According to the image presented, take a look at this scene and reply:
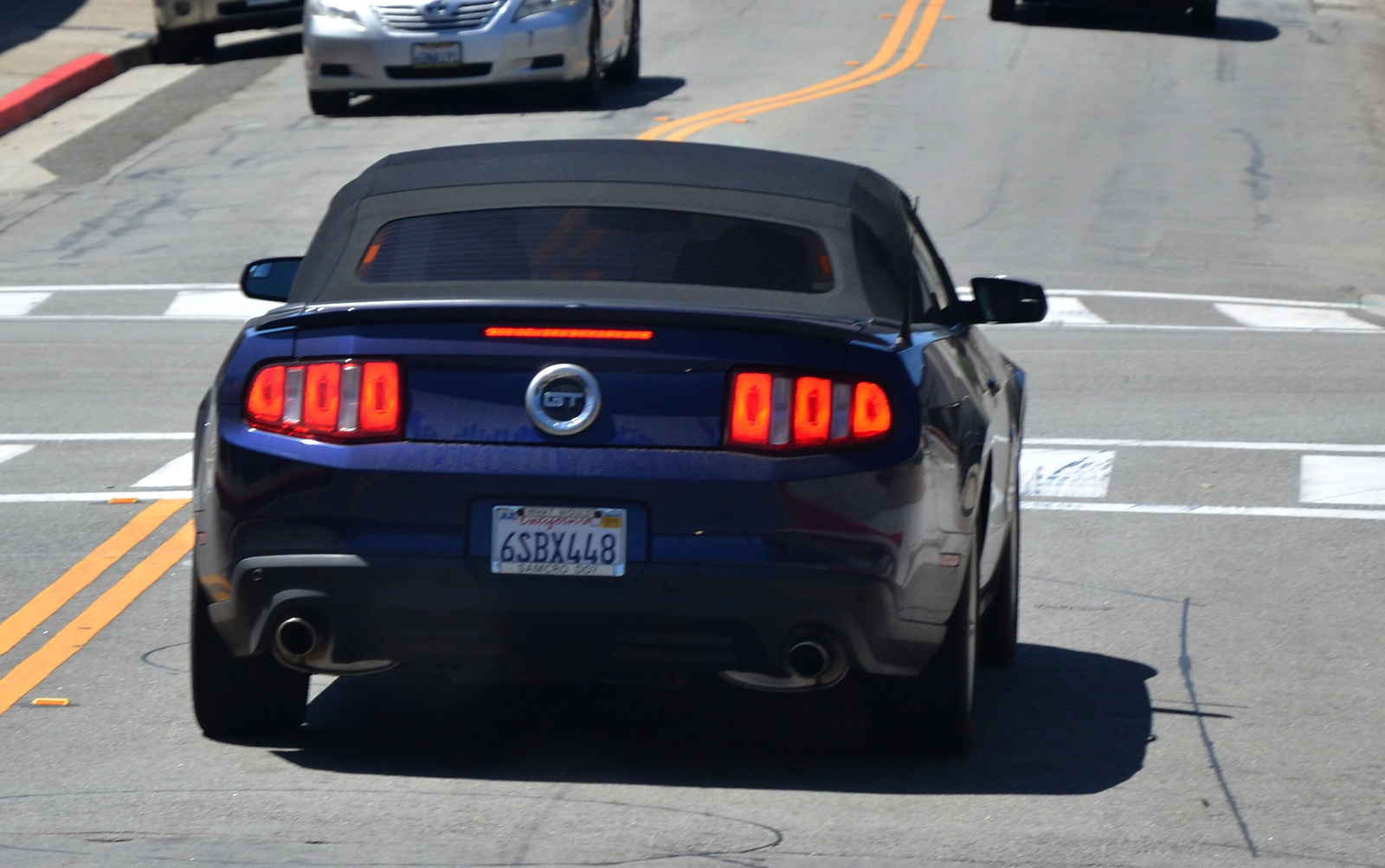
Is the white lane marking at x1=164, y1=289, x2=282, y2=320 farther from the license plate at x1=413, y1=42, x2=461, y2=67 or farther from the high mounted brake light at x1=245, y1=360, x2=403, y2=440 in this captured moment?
the high mounted brake light at x1=245, y1=360, x2=403, y2=440

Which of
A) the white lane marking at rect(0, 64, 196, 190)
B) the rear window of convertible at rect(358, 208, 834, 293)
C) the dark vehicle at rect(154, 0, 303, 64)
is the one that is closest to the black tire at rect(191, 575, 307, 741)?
the rear window of convertible at rect(358, 208, 834, 293)

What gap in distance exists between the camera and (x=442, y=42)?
20172 millimetres

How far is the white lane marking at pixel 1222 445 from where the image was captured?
1057 centimetres

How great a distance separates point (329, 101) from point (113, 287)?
627 cm

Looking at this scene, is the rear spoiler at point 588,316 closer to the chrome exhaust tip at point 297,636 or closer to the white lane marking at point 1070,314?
the chrome exhaust tip at point 297,636

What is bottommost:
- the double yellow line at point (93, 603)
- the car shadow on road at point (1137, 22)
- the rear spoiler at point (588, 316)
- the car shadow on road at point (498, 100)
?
the car shadow on road at point (1137, 22)

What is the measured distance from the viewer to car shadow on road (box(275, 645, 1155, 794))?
18.4 ft

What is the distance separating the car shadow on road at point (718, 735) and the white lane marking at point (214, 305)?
27.0ft

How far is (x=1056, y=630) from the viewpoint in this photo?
7.38m

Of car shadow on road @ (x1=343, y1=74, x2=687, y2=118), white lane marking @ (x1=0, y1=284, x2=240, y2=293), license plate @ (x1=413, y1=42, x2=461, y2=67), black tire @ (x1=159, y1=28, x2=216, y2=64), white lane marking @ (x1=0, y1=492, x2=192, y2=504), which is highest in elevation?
white lane marking @ (x1=0, y1=492, x2=192, y2=504)

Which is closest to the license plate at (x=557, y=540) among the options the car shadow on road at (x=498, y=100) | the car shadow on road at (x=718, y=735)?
the car shadow on road at (x=718, y=735)

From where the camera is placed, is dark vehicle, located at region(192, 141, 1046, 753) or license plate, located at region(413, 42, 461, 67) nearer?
dark vehicle, located at region(192, 141, 1046, 753)

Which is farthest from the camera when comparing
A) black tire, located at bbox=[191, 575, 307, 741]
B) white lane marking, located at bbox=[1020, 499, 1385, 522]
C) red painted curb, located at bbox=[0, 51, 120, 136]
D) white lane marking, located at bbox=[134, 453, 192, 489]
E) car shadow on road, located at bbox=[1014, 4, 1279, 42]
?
car shadow on road, located at bbox=[1014, 4, 1279, 42]

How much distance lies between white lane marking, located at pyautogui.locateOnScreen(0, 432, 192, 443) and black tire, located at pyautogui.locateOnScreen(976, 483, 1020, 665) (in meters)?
5.00
